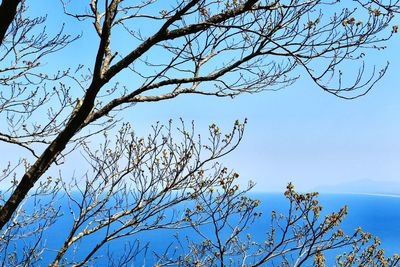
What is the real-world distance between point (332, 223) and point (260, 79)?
339 cm

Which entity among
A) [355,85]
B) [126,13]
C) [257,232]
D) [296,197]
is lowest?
[355,85]

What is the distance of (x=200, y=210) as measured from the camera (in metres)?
6.45

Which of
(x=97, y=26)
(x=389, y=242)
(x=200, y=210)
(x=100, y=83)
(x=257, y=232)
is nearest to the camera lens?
(x=100, y=83)

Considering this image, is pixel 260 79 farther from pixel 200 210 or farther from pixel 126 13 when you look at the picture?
pixel 200 210

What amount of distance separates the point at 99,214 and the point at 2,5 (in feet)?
12.1

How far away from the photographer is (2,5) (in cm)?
266

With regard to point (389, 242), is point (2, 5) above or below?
below

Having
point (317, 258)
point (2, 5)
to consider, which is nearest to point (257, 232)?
point (317, 258)

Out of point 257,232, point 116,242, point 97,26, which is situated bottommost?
point 97,26

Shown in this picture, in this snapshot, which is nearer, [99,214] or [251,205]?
[99,214]

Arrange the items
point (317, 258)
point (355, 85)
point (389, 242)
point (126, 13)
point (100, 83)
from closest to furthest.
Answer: point (100, 83) → point (355, 85) → point (126, 13) → point (317, 258) → point (389, 242)

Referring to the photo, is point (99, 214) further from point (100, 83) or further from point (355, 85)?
point (355, 85)

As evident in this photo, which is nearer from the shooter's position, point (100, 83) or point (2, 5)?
point (2, 5)

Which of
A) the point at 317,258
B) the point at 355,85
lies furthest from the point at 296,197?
the point at 355,85
